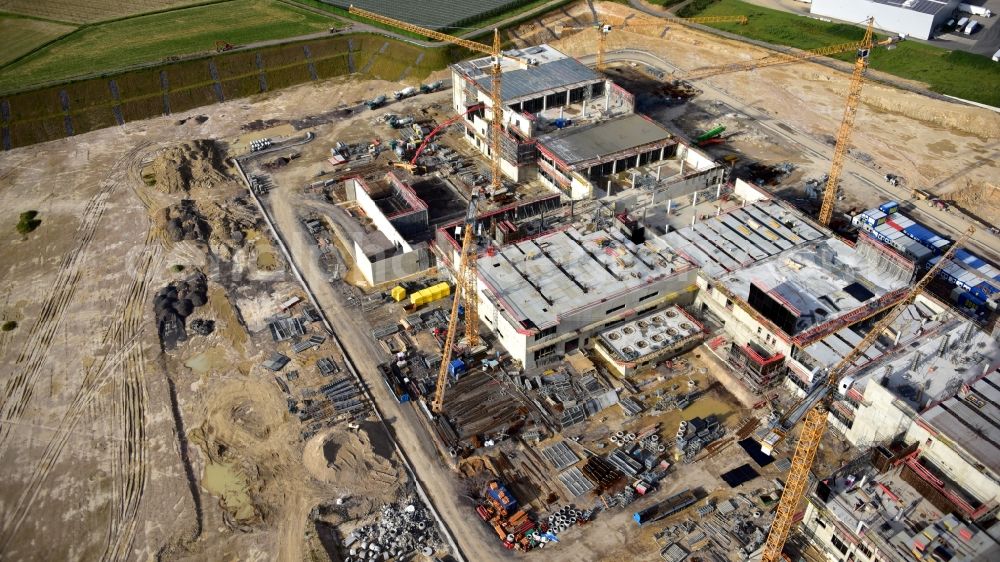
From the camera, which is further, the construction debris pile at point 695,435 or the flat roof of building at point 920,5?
the flat roof of building at point 920,5

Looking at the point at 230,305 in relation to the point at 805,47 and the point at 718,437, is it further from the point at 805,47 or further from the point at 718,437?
the point at 805,47

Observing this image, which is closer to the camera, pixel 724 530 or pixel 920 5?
pixel 724 530

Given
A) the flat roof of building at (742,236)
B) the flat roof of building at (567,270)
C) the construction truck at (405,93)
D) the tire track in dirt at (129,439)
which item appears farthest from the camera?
the construction truck at (405,93)

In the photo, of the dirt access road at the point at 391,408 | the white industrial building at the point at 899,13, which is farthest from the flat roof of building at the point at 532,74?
the white industrial building at the point at 899,13

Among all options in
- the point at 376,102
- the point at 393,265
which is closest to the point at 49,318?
the point at 393,265

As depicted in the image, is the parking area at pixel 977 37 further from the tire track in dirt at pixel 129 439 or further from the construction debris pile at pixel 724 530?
the tire track in dirt at pixel 129 439

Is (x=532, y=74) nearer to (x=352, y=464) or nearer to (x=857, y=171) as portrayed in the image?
(x=857, y=171)

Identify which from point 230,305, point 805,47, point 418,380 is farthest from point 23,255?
point 805,47
